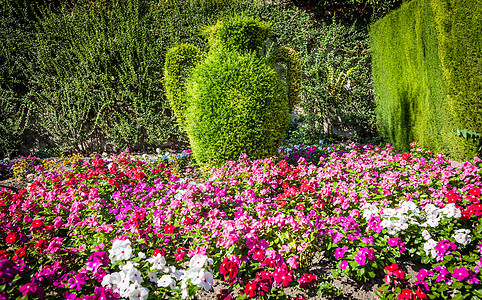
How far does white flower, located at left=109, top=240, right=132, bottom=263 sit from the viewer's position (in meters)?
1.90

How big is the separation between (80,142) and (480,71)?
322 inches

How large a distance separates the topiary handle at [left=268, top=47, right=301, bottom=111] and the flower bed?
6.10 feet

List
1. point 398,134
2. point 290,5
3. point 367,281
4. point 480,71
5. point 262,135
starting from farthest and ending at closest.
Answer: point 290,5, point 398,134, point 262,135, point 480,71, point 367,281

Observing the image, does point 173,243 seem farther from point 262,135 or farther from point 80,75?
point 80,75

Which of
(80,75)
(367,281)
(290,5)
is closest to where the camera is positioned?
(367,281)

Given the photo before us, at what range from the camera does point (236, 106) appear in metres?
4.12

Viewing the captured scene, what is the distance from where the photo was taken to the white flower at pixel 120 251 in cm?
190

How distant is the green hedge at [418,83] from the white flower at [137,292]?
14.2 ft

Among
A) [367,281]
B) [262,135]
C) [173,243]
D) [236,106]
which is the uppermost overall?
[236,106]

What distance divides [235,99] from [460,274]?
Result: 318cm

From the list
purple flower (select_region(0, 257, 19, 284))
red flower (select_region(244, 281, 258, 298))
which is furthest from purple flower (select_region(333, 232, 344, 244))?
purple flower (select_region(0, 257, 19, 284))

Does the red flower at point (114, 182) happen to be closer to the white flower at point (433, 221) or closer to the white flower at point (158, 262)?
the white flower at point (158, 262)

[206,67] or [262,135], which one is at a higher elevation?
[206,67]

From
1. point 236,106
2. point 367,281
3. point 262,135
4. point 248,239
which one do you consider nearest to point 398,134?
point 262,135
